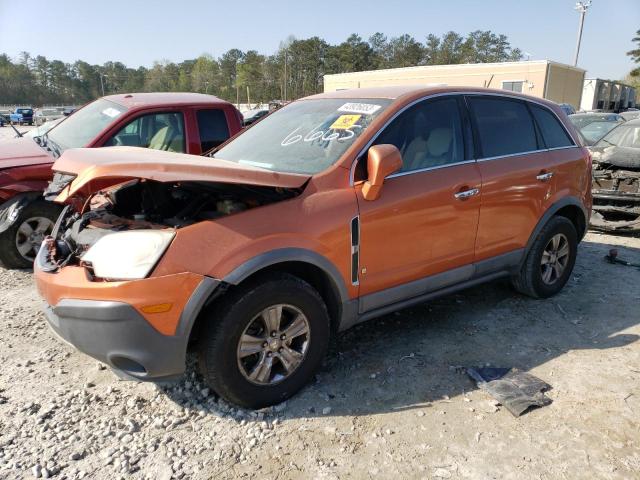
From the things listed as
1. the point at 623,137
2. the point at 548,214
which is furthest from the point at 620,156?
the point at 548,214

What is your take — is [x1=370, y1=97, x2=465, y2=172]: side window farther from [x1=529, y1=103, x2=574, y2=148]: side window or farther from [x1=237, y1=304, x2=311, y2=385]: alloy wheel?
[x1=237, y1=304, x2=311, y2=385]: alloy wheel

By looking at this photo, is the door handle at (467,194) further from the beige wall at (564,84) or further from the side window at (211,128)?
the beige wall at (564,84)

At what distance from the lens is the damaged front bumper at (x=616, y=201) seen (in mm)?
6340

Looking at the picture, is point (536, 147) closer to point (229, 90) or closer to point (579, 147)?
point (579, 147)

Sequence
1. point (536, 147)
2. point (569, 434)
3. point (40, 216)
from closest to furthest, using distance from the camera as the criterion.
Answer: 1. point (569, 434)
2. point (536, 147)
3. point (40, 216)

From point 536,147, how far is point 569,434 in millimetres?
2458

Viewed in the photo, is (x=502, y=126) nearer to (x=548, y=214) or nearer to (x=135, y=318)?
(x=548, y=214)

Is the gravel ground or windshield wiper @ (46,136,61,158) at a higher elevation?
windshield wiper @ (46,136,61,158)

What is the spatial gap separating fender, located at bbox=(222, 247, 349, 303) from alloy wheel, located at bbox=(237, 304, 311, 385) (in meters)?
0.27

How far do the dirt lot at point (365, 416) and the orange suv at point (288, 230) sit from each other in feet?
1.05

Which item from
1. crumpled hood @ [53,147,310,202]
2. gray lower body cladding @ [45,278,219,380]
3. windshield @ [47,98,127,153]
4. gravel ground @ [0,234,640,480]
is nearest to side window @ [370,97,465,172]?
crumpled hood @ [53,147,310,202]

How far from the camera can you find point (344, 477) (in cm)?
232

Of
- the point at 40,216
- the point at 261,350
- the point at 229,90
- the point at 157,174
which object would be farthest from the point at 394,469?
the point at 229,90

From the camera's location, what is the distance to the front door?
3.05 m
